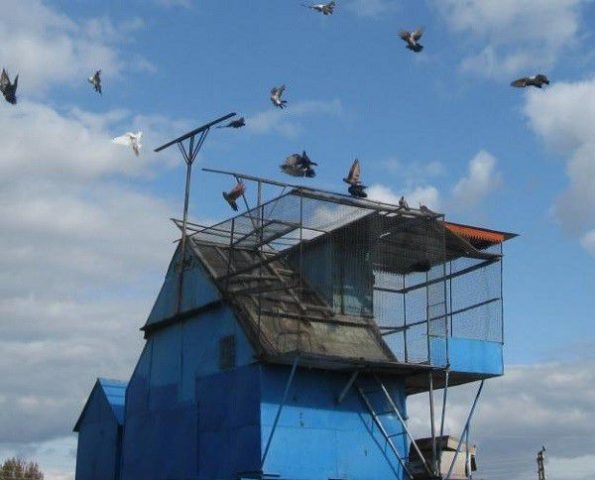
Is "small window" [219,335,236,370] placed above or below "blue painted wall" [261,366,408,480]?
above

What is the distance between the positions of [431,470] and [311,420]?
11.8 feet

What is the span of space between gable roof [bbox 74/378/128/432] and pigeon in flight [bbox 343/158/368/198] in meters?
11.6

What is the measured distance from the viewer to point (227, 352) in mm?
27812

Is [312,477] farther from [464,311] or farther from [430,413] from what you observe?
[464,311]

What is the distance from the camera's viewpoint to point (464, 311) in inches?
1154

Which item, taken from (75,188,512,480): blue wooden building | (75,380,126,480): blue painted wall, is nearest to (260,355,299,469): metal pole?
(75,188,512,480): blue wooden building

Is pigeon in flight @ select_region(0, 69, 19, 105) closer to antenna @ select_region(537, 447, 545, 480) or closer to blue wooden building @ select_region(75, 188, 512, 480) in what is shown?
blue wooden building @ select_region(75, 188, 512, 480)

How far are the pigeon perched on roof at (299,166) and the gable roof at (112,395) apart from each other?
1106 centimetres

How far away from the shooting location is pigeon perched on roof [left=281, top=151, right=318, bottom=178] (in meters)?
27.8

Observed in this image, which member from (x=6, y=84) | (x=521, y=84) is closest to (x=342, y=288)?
(x=521, y=84)

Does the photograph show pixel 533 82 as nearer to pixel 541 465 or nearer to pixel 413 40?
pixel 413 40

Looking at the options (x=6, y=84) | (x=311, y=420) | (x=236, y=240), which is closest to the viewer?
(x=6, y=84)

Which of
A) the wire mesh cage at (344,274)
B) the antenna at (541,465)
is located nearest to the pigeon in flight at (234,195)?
the wire mesh cage at (344,274)

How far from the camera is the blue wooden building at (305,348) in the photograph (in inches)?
1034
